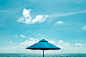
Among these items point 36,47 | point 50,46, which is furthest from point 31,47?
point 50,46

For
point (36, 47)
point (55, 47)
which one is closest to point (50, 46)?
point (55, 47)

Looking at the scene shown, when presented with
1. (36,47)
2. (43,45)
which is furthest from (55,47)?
(36,47)

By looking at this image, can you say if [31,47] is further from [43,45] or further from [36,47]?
[43,45]

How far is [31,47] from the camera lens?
5793 mm

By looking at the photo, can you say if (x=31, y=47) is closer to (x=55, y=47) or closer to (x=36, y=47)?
(x=36, y=47)

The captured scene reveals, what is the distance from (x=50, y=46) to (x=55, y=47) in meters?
0.29

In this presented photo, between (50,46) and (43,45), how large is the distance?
0.38 metres

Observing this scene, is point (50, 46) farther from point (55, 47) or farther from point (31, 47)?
point (31, 47)

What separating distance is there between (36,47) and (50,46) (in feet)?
2.44

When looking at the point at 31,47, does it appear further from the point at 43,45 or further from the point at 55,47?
the point at 55,47

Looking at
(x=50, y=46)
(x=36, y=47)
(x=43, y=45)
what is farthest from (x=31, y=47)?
(x=50, y=46)

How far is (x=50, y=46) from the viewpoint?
18.9 feet

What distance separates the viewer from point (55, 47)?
19.1ft

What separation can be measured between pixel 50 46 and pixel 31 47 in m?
1.01
